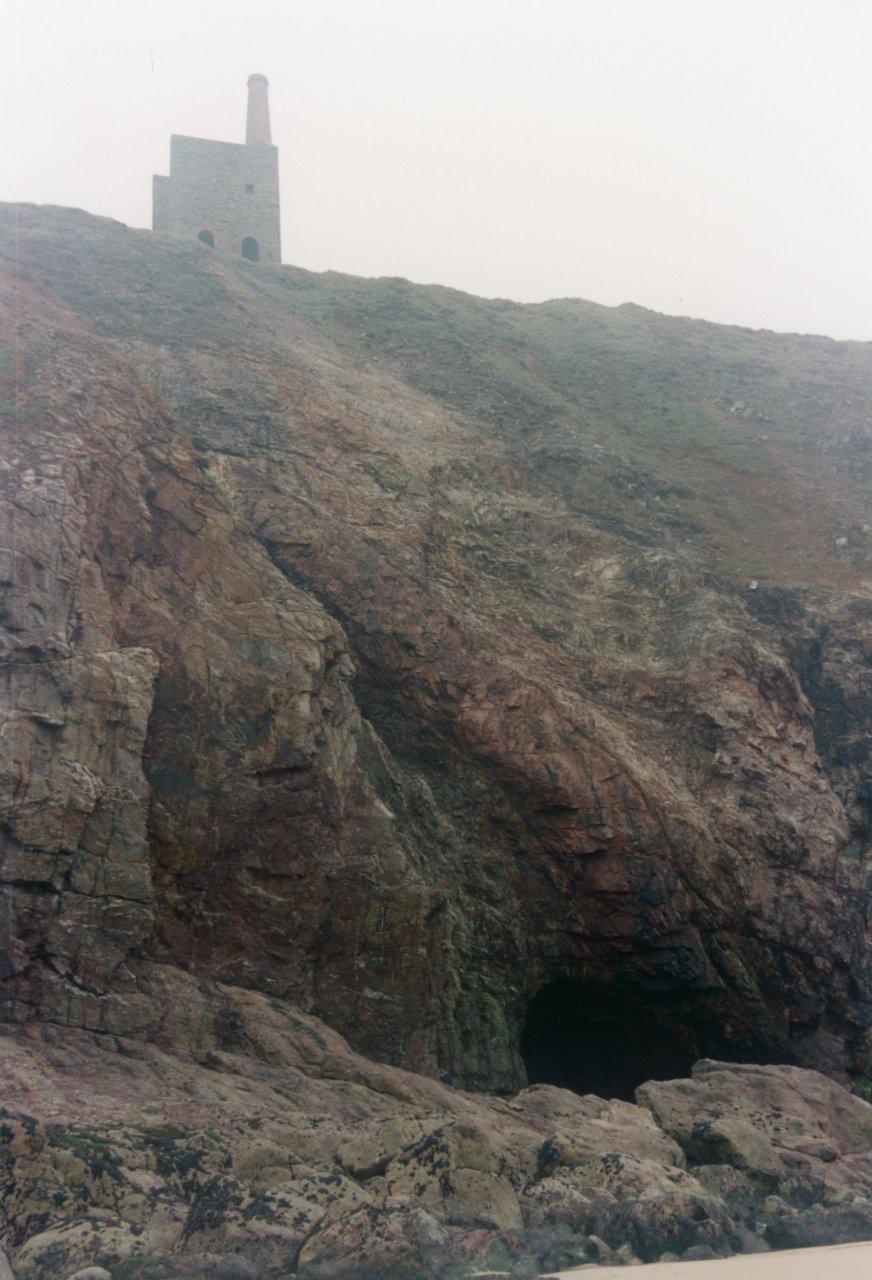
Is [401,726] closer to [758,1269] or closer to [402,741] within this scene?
[402,741]

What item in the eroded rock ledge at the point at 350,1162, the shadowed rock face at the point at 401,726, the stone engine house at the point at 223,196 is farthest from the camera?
the stone engine house at the point at 223,196

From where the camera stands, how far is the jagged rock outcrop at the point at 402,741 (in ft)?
36.9

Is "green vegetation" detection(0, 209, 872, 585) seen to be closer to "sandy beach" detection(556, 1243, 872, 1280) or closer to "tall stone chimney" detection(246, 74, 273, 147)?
"tall stone chimney" detection(246, 74, 273, 147)

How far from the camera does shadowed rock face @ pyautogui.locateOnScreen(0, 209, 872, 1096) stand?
12000 mm

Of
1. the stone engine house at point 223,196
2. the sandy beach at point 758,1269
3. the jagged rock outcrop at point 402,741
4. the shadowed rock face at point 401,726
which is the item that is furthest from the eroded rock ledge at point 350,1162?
the stone engine house at point 223,196

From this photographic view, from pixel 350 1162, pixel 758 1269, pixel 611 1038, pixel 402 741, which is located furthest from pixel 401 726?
pixel 758 1269

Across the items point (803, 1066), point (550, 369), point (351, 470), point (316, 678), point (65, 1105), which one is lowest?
point (803, 1066)

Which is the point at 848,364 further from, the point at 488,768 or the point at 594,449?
the point at 488,768

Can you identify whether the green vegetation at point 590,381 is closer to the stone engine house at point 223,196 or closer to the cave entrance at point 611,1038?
the stone engine house at point 223,196

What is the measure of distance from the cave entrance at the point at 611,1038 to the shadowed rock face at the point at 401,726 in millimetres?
54

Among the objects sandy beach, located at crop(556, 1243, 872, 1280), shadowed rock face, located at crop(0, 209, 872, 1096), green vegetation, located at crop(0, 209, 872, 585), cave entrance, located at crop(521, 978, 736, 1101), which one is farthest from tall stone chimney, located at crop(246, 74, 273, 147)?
sandy beach, located at crop(556, 1243, 872, 1280)

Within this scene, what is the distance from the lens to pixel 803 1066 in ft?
48.3

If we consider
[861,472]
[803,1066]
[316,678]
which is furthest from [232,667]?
[861,472]

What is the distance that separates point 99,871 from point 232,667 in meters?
3.27
